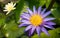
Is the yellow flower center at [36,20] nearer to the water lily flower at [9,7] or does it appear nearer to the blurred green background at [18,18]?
the blurred green background at [18,18]

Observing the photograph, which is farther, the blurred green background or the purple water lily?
the blurred green background

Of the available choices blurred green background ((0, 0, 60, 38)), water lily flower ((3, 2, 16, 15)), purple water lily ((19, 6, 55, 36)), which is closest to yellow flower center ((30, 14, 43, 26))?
purple water lily ((19, 6, 55, 36))

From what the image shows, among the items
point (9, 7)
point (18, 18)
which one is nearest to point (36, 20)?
point (18, 18)

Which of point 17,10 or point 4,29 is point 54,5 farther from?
point 4,29

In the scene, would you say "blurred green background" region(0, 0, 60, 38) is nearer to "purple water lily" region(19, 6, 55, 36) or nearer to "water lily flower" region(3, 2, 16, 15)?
"water lily flower" region(3, 2, 16, 15)

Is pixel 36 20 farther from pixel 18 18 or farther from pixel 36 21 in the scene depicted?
pixel 18 18

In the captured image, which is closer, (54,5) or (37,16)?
(37,16)

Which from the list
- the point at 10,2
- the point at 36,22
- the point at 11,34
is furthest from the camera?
the point at 10,2

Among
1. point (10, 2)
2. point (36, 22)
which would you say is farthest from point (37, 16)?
point (10, 2)
